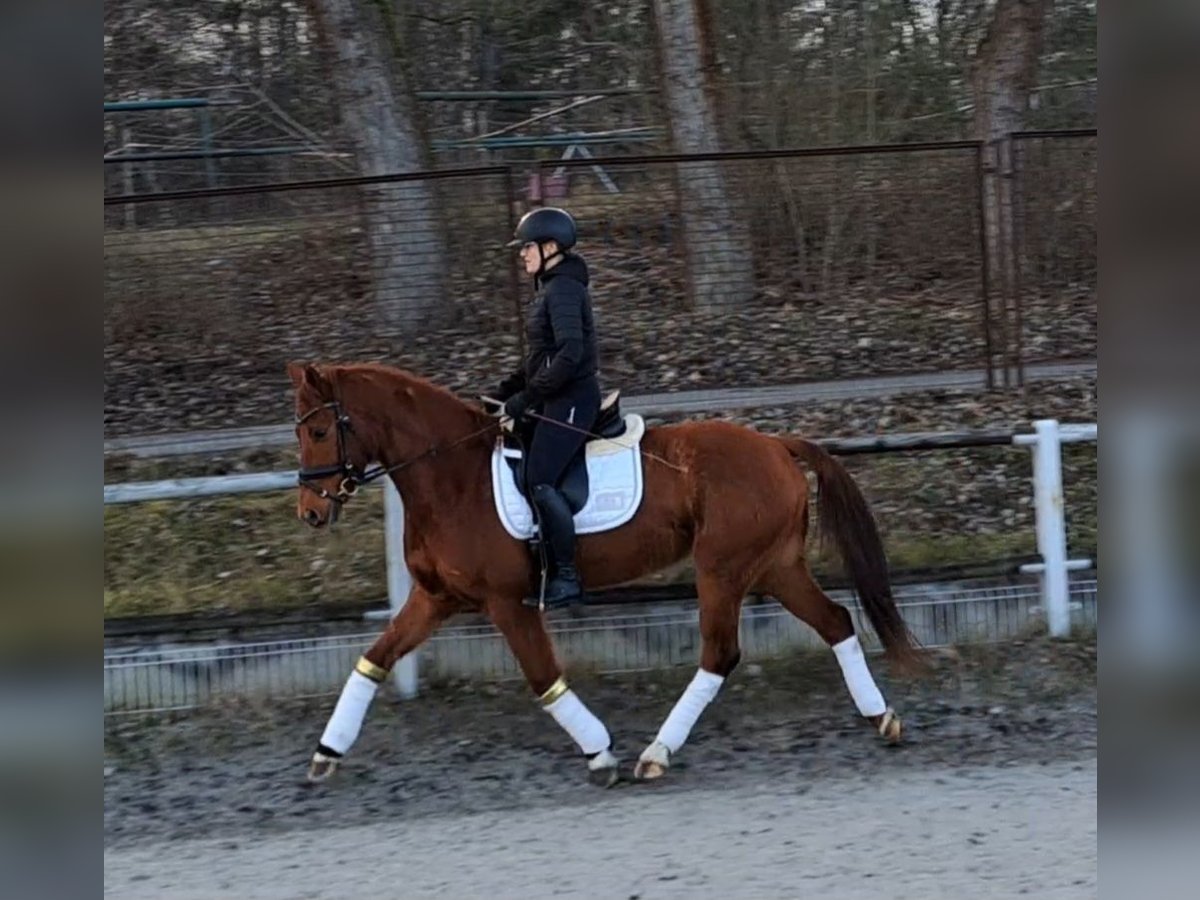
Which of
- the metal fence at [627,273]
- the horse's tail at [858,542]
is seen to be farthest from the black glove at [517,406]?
the metal fence at [627,273]

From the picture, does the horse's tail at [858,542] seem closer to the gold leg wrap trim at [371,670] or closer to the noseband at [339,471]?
the noseband at [339,471]

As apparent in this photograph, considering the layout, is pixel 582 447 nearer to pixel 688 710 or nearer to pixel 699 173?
pixel 688 710

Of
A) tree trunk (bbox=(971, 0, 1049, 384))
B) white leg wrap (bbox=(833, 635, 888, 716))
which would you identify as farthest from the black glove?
tree trunk (bbox=(971, 0, 1049, 384))

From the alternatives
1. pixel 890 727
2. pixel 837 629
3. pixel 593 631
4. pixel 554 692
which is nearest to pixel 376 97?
pixel 593 631

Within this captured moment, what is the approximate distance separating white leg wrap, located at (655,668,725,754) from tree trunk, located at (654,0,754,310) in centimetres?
450

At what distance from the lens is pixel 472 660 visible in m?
7.07

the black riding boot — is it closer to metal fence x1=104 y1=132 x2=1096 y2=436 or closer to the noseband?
the noseband

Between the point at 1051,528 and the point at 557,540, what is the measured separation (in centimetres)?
315

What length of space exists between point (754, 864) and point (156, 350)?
20.3 ft

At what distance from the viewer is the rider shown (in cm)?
601

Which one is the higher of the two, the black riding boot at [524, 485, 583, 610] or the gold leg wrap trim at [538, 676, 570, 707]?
the black riding boot at [524, 485, 583, 610]

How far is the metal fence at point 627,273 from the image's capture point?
360 inches

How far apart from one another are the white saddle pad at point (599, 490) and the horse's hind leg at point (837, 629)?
86 centimetres
